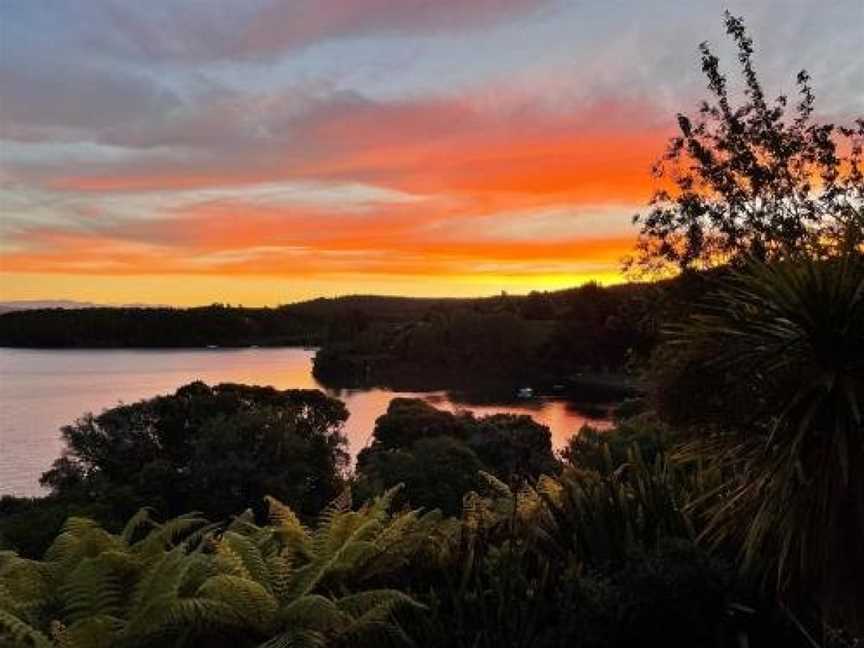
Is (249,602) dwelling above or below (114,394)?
above

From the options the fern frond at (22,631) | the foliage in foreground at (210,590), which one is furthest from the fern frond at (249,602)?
the fern frond at (22,631)

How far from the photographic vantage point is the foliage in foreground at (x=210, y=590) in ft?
14.5

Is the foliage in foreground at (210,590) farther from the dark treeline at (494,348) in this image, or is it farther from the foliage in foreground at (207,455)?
the dark treeline at (494,348)

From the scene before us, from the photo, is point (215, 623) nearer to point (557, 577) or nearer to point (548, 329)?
point (557, 577)

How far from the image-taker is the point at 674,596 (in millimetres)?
4750

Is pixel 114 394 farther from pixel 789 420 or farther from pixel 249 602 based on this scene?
pixel 789 420

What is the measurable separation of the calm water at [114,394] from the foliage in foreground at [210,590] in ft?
76.8

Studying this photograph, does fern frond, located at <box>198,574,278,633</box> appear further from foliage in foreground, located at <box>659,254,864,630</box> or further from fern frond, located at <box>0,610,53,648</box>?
foliage in foreground, located at <box>659,254,864,630</box>

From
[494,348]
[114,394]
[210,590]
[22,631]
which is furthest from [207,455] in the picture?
[494,348]

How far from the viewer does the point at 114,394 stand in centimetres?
11856

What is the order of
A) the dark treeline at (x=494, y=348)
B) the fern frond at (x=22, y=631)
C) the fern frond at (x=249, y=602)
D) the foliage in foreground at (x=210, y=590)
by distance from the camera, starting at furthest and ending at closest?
the dark treeline at (x=494, y=348)
the fern frond at (x=249, y=602)
the foliage in foreground at (x=210, y=590)
the fern frond at (x=22, y=631)

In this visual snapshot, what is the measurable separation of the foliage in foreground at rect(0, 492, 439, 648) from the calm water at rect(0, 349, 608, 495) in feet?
76.8

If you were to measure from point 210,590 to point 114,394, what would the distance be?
12058cm

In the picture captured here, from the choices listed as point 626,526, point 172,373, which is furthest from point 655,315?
point 172,373
